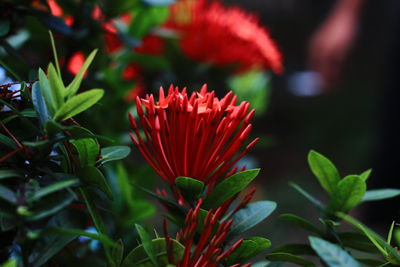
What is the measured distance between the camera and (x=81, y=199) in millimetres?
377

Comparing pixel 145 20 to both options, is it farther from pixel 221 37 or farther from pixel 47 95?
pixel 47 95

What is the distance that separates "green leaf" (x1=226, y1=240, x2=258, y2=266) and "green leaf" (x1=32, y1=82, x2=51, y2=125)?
0.16 meters

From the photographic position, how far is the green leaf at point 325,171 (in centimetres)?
44

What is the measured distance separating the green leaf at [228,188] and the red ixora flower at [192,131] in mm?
10

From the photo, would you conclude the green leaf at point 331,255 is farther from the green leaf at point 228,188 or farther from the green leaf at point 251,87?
the green leaf at point 251,87

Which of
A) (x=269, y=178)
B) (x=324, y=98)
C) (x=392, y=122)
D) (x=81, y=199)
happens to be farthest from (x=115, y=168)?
(x=324, y=98)

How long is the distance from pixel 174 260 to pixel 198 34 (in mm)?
667

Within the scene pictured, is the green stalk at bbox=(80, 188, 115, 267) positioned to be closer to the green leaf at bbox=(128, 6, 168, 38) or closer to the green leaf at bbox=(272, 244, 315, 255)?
the green leaf at bbox=(272, 244, 315, 255)

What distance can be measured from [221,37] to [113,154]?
61cm

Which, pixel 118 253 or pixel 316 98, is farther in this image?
pixel 316 98

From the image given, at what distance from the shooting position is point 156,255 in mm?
361

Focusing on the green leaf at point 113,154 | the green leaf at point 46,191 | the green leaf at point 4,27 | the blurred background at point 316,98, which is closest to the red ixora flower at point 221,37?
the blurred background at point 316,98

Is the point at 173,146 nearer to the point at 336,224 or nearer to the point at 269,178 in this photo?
the point at 336,224

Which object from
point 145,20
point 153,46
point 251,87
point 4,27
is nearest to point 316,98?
point 251,87
